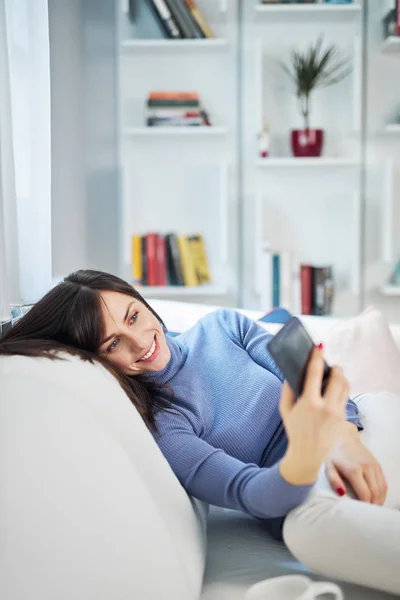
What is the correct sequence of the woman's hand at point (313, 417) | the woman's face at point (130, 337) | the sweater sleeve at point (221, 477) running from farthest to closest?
the woman's face at point (130, 337)
the sweater sleeve at point (221, 477)
the woman's hand at point (313, 417)

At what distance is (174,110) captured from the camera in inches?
137

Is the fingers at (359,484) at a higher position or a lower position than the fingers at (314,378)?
lower

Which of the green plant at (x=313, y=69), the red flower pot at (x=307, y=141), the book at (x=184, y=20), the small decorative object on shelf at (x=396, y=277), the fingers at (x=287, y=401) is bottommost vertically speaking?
the small decorative object on shelf at (x=396, y=277)

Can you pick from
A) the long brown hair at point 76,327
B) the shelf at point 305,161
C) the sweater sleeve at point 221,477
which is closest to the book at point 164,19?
the shelf at point 305,161

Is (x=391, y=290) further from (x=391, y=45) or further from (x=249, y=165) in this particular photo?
(x=391, y=45)

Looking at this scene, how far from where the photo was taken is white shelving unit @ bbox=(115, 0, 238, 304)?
356cm

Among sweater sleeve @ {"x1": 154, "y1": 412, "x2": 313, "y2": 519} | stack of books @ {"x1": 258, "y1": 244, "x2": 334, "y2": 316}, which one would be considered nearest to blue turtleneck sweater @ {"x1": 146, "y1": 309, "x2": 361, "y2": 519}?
sweater sleeve @ {"x1": 154, "y1": 412, "x2": 313, "y2": 519}

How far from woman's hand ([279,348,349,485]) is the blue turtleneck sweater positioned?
7 cm

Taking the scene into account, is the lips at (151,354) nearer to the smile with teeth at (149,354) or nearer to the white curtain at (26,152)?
the smile with teeth at (149,354)

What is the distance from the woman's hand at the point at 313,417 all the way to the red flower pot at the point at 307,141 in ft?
8.62

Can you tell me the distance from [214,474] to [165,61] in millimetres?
2826

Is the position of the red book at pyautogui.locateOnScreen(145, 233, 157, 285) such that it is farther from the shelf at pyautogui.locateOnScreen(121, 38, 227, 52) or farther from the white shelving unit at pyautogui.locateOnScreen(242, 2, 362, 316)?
the shelf at pyautogui.locateOnScreen(121, 38, 227, 52)

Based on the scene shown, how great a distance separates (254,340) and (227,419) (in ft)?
0.82

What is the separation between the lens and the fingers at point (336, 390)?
947 millimetres
